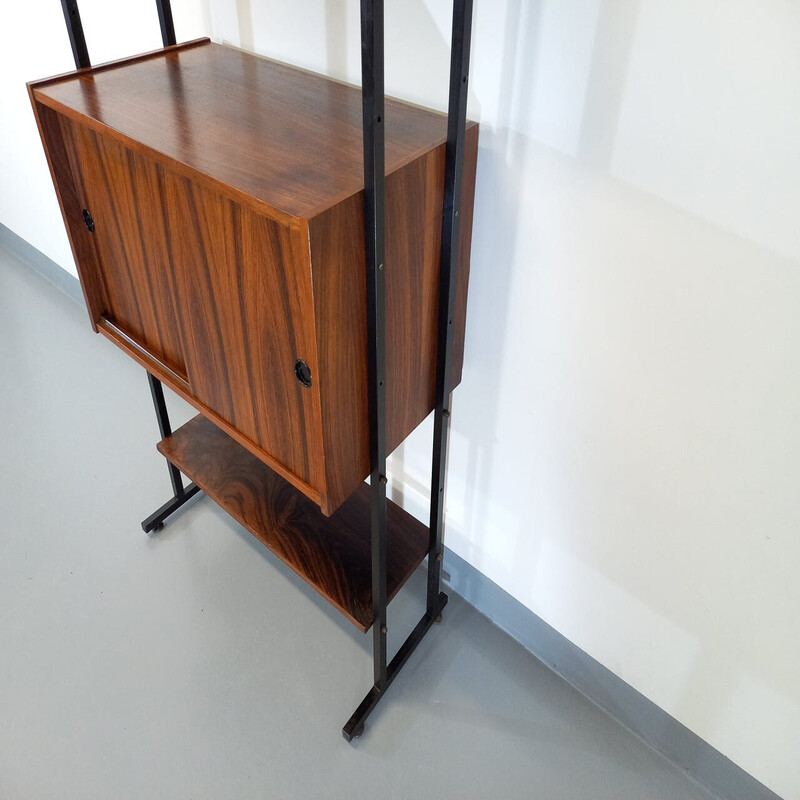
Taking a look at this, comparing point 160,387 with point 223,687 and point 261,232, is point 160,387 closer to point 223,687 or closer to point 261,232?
point 223,687

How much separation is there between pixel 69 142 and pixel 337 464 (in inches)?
28.4

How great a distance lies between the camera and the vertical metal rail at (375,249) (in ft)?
2.35

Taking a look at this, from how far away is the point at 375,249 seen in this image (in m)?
0.86

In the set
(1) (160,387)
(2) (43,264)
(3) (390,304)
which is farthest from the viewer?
(2) (43,264)

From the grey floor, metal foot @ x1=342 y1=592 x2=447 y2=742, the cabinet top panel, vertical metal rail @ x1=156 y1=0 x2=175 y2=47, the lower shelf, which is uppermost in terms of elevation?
vertical metal rail @ x1=156 y1=0 x2=175 y2=47

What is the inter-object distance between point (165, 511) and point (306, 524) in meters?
0.57

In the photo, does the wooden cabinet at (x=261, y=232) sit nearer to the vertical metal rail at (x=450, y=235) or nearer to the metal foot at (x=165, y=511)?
the vertical metal rail at (x=450, y=235)

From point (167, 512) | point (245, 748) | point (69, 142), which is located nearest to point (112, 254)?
point (69, 142)

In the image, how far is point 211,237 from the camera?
98cm

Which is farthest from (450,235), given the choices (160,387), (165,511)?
(165,511)

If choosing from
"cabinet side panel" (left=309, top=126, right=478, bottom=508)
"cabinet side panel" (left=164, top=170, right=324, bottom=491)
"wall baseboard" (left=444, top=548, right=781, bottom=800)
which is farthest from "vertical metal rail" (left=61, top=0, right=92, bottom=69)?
"wall baseboard" (left=444, top=548, right=781, bottom=800)

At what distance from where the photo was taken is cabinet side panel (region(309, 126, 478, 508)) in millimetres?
855

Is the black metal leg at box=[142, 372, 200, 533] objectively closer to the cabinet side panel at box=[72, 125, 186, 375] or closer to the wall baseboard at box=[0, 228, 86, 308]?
the cabinet side panel at box=[72, 125, 186, 375]

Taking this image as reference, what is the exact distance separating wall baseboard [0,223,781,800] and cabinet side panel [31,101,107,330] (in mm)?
1004
